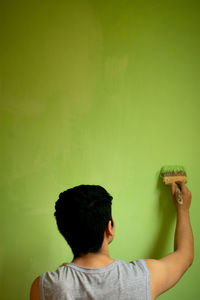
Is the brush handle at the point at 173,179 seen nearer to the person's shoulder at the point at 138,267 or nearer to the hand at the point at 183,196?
the hand at the point at 183,196

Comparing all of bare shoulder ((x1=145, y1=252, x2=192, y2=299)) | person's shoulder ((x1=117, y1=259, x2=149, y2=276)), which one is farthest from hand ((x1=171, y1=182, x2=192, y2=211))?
person's shoulder ((x1=117, y1=259, x2=149, y2=276))

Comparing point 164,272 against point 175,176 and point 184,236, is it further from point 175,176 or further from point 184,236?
point 175,176

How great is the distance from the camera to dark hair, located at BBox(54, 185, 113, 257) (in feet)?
2.40

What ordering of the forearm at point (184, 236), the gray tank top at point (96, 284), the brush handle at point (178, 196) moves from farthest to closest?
the brush handle at point (178, 196) < the forearm at point (184, 236) < the gray tank top at point (96, 284)

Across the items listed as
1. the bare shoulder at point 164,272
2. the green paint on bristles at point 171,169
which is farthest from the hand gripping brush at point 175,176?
the bare shoulder at point 164,272

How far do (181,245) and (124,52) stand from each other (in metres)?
0.74

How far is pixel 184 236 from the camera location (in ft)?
3.20

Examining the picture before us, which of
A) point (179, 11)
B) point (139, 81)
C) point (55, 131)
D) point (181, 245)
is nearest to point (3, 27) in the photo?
point (55, 131)

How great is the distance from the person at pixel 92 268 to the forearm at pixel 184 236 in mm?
141

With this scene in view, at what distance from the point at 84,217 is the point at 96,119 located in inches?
16.8

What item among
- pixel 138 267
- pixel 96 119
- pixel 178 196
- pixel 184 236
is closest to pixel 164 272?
pixel 138 267

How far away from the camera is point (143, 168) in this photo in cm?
108

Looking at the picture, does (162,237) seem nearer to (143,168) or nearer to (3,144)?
(143,168)

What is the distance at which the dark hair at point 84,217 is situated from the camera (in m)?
0.73
